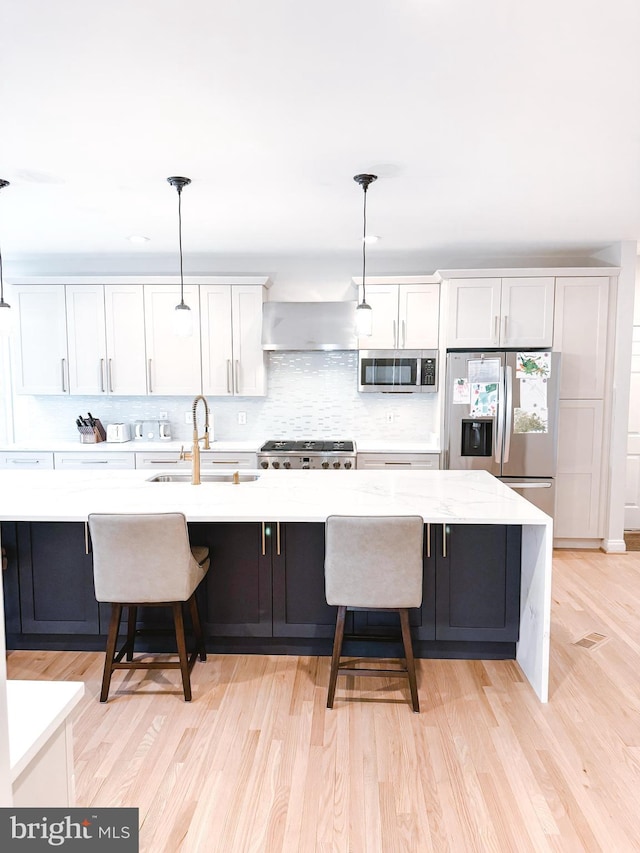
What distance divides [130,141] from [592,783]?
3.25 m

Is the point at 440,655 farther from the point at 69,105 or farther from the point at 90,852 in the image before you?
the point at 69,105

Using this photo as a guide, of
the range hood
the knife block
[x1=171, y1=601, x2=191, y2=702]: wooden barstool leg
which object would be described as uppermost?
the range hood

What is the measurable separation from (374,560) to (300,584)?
2.19ft

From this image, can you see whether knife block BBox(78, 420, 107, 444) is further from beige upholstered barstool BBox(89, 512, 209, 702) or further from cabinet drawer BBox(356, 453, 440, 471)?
beige upholstered barstool BBox(89, 512, 209, 702)

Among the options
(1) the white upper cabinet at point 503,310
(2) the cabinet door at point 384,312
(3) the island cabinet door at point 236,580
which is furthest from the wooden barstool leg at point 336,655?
(1) the white upper cabinet at point 503,310

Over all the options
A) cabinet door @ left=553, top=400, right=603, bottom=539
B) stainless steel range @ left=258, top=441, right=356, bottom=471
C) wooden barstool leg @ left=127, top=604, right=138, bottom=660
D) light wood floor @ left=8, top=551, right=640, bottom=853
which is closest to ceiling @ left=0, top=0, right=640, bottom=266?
cabinet door @ left=553, top=400, right=603, bottom=539

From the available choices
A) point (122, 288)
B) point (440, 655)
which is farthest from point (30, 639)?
point (122, 288)

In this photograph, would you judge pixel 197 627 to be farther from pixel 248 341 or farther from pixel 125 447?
pixel 248 341

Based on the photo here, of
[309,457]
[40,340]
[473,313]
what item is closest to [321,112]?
[473,313]

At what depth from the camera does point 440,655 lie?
2953mm

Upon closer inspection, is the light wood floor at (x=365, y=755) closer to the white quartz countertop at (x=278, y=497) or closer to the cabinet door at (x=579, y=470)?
the white quartz countertop at (x=278, y=497)

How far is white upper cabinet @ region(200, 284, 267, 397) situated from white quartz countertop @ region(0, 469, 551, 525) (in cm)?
171

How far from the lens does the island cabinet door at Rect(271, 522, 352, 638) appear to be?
9.50 ft

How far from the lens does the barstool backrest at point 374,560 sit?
7.77 feet
